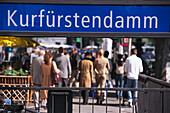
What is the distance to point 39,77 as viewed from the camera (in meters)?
11.9

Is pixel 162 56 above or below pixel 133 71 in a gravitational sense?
above

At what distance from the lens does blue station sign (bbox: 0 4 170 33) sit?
14.6ft

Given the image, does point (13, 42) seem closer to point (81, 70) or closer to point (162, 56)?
point (81, 70)

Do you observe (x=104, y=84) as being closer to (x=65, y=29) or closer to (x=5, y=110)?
(x=5, y=110)

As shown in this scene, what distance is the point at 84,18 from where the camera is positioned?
4465 mm

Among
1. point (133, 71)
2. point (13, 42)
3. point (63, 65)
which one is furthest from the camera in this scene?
point (13, 42)

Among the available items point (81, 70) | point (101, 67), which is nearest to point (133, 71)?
point (101, 67)

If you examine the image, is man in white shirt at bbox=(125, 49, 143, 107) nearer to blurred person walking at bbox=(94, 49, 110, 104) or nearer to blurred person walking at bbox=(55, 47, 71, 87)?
blurred person walking at bbox=(94, 49, 110, 104)

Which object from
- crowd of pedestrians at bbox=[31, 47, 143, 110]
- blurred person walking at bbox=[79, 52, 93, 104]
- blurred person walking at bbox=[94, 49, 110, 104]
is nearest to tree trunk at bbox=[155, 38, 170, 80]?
crowd of pedestrians at bbox=[31, 47, 143, 110]

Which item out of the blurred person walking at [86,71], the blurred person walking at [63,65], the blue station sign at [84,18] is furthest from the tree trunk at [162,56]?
the blue station sign at [84,18]

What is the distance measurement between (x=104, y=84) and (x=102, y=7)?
9.37 metres

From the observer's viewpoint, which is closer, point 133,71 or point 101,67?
point 133,71

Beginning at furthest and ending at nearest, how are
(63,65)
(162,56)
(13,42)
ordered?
1. (162,56)
2. (13,42)
3. (63,65)

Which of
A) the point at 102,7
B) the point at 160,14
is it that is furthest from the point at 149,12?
the point at 102,7
